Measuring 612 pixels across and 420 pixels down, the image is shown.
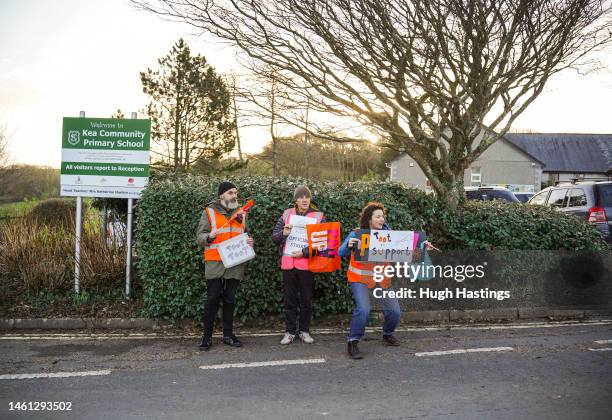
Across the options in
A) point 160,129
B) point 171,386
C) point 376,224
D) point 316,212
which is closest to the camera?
point 171,386

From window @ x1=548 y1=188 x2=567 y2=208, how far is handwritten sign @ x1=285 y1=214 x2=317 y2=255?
8.63 m

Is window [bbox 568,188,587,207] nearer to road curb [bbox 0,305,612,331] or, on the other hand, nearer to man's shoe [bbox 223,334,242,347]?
road curb [bbox 0,305,612,331]

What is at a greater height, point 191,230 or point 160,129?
point 160,129

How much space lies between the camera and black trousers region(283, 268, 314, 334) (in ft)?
21.6

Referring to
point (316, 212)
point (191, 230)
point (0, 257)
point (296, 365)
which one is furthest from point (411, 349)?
point (0, 257)

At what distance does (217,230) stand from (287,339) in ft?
5.32

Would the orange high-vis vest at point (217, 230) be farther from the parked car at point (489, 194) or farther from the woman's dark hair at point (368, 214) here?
the parked car at point (489, 194)

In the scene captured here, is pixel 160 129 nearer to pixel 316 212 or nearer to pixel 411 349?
pixel 316 212

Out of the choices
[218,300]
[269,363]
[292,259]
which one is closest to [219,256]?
[218,300]

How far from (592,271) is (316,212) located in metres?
5.33

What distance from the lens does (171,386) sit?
4.98 meters

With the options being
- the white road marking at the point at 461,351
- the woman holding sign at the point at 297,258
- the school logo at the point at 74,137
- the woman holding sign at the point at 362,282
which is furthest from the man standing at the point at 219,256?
the school logo at the point at 74,137

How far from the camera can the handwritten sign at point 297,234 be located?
640 centimetres

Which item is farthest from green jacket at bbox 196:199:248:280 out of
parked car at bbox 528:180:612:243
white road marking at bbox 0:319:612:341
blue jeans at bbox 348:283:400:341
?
parked car at bbox 528:180:612:243
